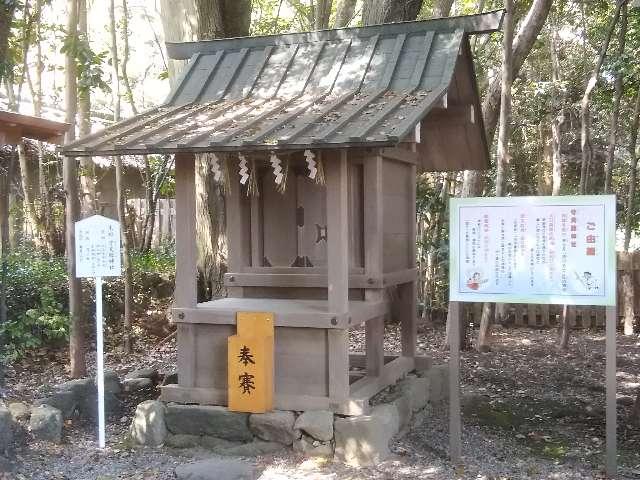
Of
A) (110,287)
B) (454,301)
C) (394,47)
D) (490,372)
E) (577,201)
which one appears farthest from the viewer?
(110,287)

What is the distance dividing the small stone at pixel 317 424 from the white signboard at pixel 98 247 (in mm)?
2010

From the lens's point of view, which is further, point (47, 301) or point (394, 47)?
point (47, 301)

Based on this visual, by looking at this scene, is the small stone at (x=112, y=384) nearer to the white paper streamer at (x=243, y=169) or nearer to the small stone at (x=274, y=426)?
the small stone at (x=274, y=426)

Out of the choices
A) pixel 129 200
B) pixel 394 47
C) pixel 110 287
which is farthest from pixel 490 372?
pixel 129 200

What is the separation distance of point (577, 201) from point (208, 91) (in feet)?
11.3

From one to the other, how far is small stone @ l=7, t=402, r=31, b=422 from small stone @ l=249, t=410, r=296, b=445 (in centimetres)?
208

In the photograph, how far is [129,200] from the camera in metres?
16.7

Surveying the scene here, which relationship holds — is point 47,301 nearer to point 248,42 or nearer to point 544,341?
point 248,42

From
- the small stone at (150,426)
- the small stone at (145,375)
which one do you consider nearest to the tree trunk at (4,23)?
the small stone at (150,426)

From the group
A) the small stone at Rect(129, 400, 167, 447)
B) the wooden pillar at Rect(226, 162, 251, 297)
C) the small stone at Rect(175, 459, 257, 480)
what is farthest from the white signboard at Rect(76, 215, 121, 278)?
the small stone at Rect(175, 459, 257, 480)

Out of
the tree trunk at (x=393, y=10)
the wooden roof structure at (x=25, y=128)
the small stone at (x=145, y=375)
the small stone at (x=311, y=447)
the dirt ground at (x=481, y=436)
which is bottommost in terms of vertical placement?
the dirt ground at (x=481, y=436)

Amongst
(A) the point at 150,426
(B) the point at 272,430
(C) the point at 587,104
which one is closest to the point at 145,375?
(A) the point at 150,426

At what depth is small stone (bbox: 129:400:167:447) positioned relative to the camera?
5.68 metres

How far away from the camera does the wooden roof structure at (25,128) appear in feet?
17.6
